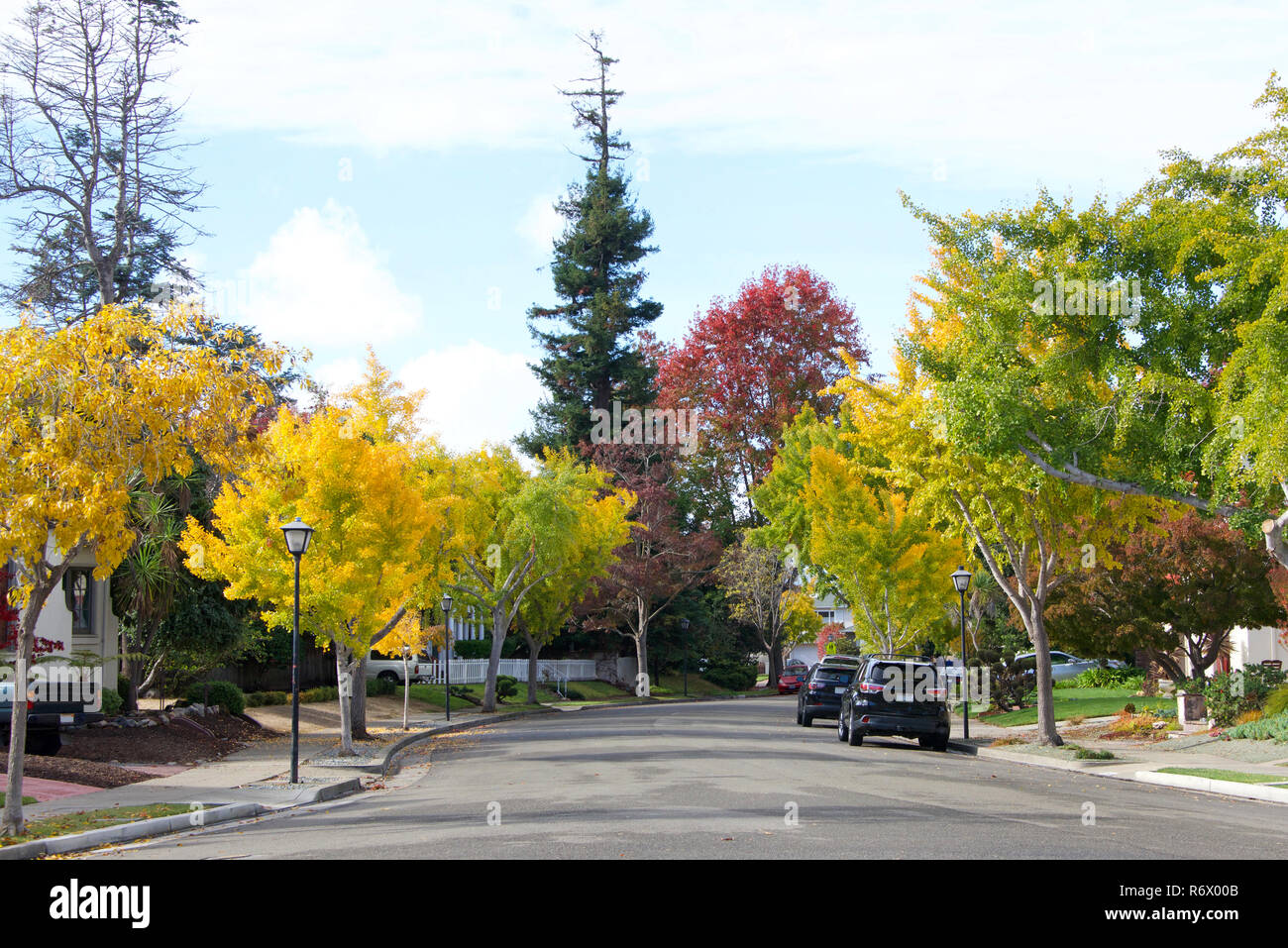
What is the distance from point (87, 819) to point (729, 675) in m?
50.6

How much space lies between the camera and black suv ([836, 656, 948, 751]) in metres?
23.6

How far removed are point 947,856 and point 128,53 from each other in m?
38.8

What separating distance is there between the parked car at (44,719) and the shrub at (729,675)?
143 ft

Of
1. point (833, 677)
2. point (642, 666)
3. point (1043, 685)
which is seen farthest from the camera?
point (642, 666)

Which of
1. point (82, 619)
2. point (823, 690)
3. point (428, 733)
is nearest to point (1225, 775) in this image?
point (823, 690)

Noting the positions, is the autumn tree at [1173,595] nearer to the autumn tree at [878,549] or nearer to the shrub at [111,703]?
the autumn tree at [878,549]

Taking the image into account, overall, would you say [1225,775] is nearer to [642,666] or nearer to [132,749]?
[132,749]

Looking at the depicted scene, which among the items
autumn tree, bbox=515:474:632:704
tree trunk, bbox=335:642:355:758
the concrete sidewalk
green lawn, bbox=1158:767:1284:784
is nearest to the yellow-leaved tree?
tree trunk, bbox=335:642:355:758

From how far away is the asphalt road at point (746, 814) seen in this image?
1004 centimetres

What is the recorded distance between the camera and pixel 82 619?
25.3 meters

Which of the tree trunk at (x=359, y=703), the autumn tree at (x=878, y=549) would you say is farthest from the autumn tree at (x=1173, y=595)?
the tree trunk at (x=359, y=703)

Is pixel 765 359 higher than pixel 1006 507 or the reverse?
higher

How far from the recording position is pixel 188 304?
48.1 ft

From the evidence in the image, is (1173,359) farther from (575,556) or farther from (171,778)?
(575,556)
